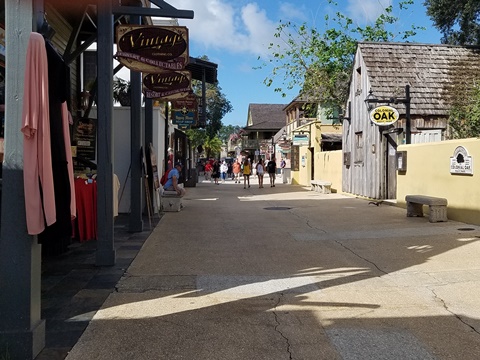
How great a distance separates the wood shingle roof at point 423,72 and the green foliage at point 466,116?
279 mm

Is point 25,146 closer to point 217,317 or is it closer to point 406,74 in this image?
point 217,317

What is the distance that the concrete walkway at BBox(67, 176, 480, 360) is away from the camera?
12.8 feet

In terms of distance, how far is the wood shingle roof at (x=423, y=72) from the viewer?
16.6m

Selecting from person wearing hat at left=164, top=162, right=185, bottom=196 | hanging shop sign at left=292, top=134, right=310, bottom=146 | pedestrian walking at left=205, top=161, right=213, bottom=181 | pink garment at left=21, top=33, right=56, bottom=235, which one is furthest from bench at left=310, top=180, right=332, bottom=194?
pink garment at left=21, top=33, right=56, bottom=235

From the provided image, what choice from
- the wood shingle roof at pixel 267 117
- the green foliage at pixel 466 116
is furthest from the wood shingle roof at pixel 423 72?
the wood shingle roof at pixel 267 117

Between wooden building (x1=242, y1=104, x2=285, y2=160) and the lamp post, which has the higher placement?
wooden building (x1=242, y1=104, x2=285, y2=160)

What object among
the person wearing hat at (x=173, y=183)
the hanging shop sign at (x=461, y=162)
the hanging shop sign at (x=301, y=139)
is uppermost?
the hanging shop sign at (x=301, y=139)

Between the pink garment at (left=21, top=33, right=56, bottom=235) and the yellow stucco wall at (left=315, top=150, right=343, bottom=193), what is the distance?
61.2 feet

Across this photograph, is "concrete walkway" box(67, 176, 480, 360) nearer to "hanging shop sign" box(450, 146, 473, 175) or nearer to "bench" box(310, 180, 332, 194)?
"hanging shop sign" box(450, 146, 473, 175)

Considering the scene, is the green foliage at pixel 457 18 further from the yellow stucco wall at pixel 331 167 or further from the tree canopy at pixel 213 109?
the tree canopy at pixel 213 109

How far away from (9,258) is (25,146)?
80 cm

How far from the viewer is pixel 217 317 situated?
459 centimetres

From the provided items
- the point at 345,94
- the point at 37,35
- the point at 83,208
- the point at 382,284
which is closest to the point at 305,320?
the point at 382,284

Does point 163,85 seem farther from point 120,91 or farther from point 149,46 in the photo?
point 120,91
